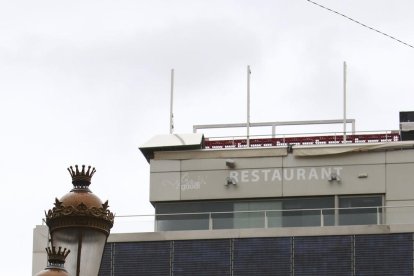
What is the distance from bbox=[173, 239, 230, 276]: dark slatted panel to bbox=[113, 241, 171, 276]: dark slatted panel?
0.47 meters

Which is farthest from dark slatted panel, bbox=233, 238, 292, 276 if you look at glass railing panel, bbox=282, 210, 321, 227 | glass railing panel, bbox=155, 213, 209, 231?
glass railing panel, bbox=155, 213, 209, 231

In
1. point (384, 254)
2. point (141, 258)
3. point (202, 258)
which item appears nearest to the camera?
point (384, 254)

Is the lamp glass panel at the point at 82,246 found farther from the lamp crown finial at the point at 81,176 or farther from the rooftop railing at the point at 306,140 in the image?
the rooftop railing at the point at 306,140

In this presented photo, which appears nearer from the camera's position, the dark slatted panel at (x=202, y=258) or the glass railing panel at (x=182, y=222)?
the glass railing panel at (x=182, y=222)

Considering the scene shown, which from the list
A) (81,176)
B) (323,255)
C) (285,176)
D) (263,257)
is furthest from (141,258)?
(81,176)

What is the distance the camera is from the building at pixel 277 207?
63.5 m

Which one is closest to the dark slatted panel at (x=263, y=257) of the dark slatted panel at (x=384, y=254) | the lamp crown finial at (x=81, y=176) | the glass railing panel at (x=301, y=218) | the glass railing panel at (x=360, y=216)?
the glass railing panel at (x=301, y=218)

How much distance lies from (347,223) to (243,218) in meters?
4.20

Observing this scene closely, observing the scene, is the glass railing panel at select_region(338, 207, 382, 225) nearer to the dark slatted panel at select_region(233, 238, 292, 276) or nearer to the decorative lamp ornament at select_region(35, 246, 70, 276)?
the dark slatted panel at select_region(233, 238, 292, 276)

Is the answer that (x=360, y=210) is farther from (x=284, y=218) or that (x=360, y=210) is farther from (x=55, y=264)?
(x=55, y=264)

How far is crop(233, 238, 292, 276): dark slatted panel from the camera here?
211 ft

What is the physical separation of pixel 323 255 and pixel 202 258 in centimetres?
479

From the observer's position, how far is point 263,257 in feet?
212

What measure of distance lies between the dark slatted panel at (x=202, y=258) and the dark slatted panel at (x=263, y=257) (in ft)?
1.49
